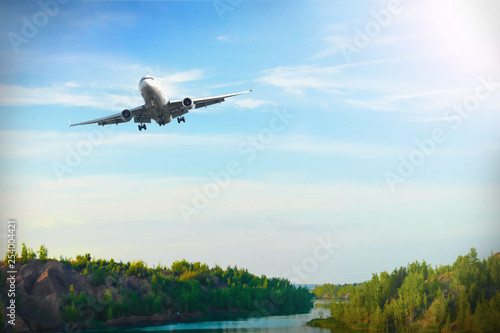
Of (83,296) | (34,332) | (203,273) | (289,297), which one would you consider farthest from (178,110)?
(289,297)

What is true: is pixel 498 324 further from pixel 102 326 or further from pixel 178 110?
pixel 102 326

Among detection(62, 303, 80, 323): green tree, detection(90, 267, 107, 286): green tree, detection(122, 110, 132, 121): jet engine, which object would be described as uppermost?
detection(122, 110, 132, 121): jet engine

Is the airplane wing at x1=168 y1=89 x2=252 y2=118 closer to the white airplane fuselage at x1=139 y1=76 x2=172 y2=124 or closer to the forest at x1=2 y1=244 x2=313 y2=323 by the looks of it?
the white airplane fuselage at x1=139 y1=76 x2=172 y2=124

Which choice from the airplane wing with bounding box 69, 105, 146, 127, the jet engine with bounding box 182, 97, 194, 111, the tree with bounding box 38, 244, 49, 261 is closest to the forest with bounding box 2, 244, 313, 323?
the tree with bounding box 38, 244, 49, 261

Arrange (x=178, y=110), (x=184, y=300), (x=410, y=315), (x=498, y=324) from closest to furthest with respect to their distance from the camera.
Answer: (x=178, y=110)
(x=498, y=324)
(x=410, y=315)
(x=184, y=300)

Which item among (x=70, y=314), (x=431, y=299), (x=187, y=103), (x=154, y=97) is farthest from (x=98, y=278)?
(x=154, y=97)

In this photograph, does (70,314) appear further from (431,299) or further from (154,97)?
(431,299)
